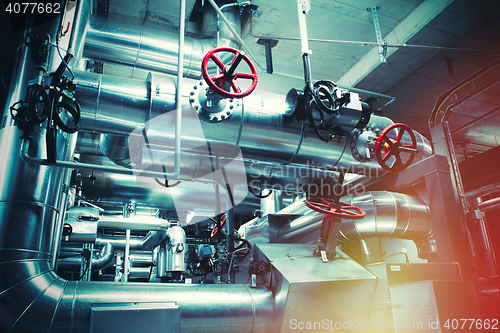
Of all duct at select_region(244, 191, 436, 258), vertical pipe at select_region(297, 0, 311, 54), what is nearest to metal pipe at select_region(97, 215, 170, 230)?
duct at select_region(244, 191, 436, 258)

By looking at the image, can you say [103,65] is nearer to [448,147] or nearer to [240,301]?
[240,301]

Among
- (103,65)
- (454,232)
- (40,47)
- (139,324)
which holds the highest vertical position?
(103,65)

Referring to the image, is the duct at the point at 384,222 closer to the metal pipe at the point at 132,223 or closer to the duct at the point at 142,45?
the duct at the point at 142,45

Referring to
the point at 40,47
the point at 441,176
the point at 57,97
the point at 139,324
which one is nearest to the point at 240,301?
the point at 139,324

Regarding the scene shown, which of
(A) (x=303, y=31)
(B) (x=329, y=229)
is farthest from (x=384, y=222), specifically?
(A) (x=303, y=31)

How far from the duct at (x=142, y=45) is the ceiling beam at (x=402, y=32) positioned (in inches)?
58.6

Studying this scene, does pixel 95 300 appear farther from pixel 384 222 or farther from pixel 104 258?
pixel 104 258

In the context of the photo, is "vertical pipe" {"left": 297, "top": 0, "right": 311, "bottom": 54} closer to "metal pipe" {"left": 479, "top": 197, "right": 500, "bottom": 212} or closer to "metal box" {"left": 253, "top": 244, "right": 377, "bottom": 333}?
"metal box" {"left": 253, "top": 244, "right": 377, "bottom": 333}

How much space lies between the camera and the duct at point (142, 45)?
2.46m

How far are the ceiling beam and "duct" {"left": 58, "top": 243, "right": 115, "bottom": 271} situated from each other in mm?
4604

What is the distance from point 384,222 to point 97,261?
4.62 meters

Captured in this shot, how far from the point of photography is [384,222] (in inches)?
110

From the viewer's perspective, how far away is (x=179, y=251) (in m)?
4.41

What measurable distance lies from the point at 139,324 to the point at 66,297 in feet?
1.27
